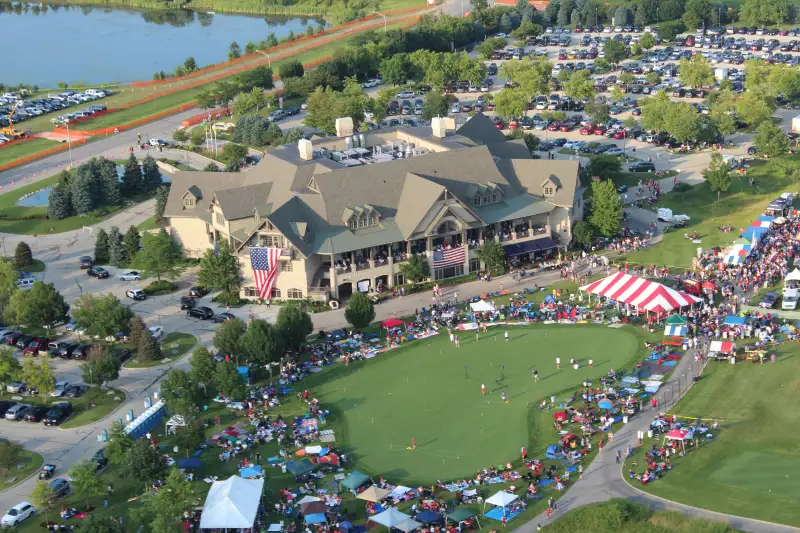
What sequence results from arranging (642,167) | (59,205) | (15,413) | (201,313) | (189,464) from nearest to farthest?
1. (189,464)
2. (15,413)
3. (201,313)
4. (59,205)
5. (642,167)

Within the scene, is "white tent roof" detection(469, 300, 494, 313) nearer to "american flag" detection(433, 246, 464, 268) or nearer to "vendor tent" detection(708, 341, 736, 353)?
"american flag" detection(433, 246, 464, 268)

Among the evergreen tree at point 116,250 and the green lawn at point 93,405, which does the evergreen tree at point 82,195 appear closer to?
the evergreen tree at point 116,250

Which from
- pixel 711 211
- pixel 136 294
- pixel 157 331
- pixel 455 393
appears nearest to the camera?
pixel 455 393

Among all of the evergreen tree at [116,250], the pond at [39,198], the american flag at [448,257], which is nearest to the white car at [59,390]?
the evergreen tree at [116,250]

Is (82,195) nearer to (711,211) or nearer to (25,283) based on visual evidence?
(25,283)

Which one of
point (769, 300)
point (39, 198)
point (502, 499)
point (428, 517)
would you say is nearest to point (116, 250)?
point (39, 198)

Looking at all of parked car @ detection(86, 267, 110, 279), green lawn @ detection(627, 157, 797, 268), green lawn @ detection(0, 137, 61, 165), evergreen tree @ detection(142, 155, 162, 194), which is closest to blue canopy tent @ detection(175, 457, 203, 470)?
parked car @ detection(86, 267, 110, 279)

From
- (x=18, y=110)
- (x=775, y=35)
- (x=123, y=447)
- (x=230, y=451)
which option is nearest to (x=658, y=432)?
(x=230, y=451)

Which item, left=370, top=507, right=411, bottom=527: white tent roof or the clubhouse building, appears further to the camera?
the clubhouse building
